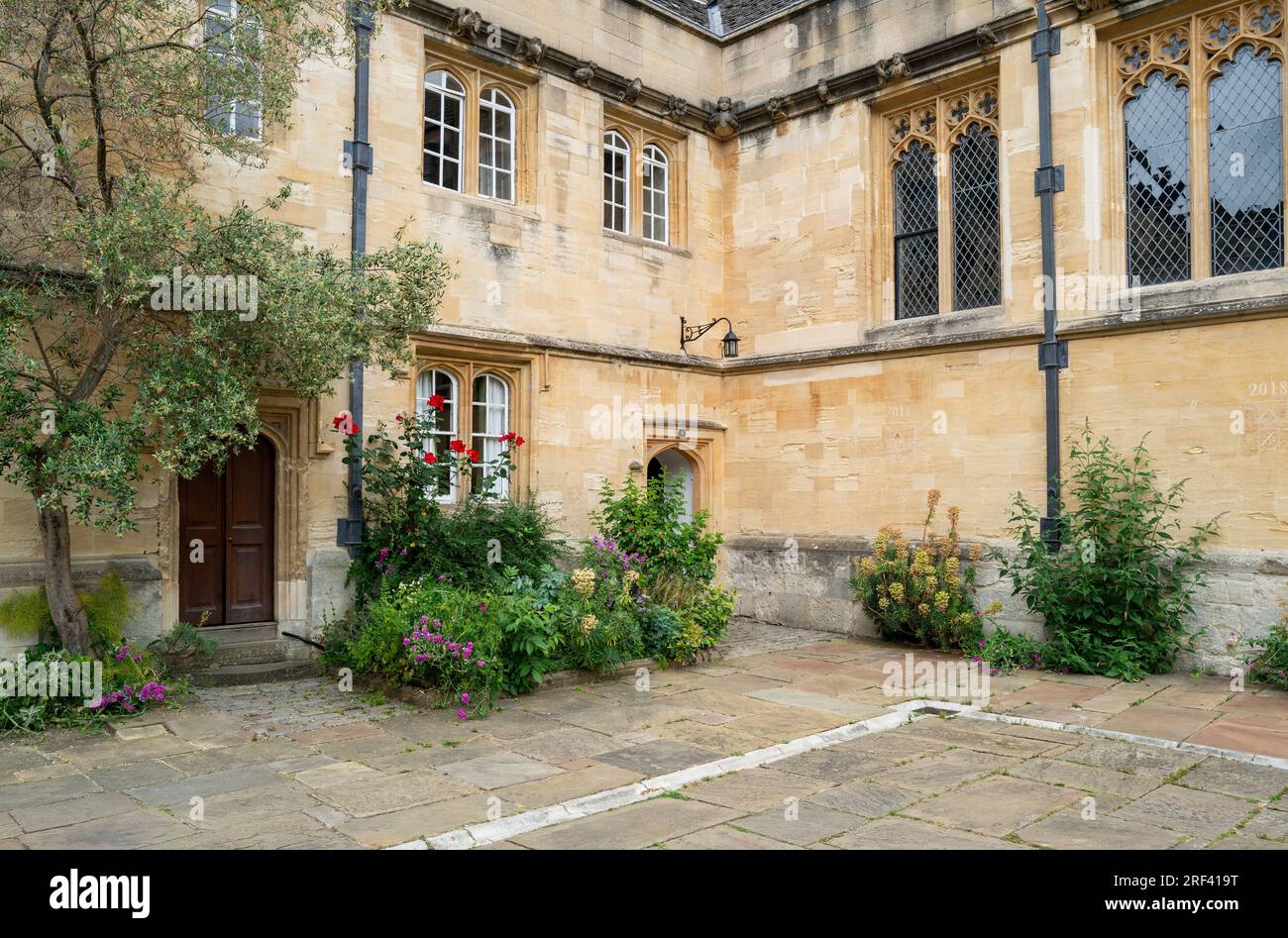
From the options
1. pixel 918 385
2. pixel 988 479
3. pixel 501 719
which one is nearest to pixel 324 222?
pixel 501 719

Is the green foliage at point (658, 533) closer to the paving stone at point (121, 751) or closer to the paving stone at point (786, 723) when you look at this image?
the paving stone at point (786, 723)

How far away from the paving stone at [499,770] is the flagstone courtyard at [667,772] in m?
0.02

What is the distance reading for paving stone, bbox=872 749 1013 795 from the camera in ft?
18.6

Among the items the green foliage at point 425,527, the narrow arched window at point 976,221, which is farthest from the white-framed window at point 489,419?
the narrow arched window at point 976,221

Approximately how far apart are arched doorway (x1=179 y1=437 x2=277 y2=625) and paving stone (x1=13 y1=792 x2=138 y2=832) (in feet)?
12.1

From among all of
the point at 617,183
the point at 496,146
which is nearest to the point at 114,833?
the point at 496,146

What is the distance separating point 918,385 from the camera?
36.7ft

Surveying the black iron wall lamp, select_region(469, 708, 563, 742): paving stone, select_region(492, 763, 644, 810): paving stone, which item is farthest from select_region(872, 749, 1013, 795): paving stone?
the black iron wall lamp

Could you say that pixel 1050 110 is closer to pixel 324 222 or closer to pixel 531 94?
pixel 531 94

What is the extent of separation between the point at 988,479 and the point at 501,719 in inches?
244

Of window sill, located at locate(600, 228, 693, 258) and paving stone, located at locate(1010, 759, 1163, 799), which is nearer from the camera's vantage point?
paving stone, located at locate(1010, 759, 1163, 799)

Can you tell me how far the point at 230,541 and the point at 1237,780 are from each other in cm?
850

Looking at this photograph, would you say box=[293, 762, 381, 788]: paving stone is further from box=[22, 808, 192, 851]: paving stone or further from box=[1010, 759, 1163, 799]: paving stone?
box=[1010, 759, 1163, 799]: paving stone

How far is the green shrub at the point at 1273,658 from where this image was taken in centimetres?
826
